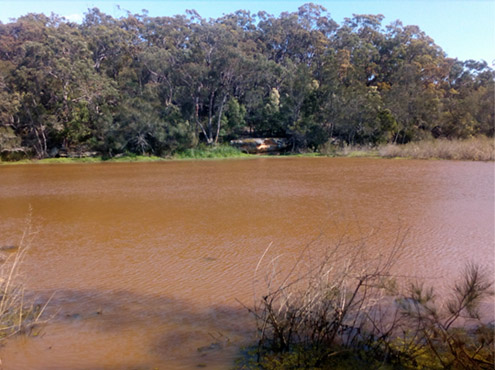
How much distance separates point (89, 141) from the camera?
3259 centimetres

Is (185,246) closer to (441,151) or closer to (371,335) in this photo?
(371,335)

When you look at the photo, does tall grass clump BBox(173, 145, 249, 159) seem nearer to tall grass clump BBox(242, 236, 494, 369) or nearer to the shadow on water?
the shadow on water

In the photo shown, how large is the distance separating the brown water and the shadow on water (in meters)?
0.02

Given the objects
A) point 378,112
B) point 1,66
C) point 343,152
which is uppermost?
point 1,66

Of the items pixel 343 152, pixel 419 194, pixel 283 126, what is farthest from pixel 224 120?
pixel 419 194

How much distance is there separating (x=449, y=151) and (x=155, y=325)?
27.3 meters

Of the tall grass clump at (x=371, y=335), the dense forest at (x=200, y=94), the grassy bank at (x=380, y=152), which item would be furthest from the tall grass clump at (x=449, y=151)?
the tall grass clump at (x=371, y=335)

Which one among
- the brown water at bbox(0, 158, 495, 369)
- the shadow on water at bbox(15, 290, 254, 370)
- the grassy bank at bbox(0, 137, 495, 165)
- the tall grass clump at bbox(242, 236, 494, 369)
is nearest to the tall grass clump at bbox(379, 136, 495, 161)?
the grassy bank at bbox(0, 137, 495, 165)

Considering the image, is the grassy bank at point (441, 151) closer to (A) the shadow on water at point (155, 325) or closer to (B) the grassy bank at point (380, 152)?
(B) the grassy bank at point (380, 152)

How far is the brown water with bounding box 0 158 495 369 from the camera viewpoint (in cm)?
406

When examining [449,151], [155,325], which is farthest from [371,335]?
[449,151]

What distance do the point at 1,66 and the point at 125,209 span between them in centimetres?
2701

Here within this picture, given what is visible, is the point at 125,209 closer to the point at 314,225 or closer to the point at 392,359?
the point at 314,225

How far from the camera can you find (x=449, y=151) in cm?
2702
